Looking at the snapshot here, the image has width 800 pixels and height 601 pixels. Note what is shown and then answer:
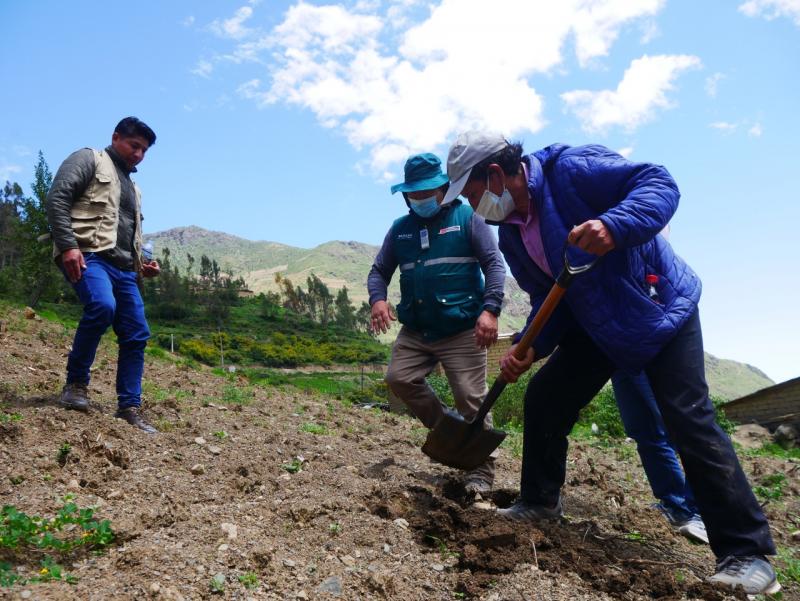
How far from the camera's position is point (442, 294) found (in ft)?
13.5

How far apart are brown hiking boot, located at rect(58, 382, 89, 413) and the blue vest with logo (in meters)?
2.26

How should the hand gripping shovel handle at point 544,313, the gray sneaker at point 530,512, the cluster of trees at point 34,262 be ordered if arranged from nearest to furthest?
the hand gripping shovel handle at point 544,313 → the gray sneaker at point 530,512 → the cluster of trees at point 34,262

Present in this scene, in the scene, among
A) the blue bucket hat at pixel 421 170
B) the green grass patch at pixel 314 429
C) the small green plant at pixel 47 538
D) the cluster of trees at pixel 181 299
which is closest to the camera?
the small green plant at pixel 47 538

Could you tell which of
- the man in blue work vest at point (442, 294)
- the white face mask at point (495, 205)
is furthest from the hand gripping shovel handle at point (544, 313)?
the man in blue work vest at point (442, 294)

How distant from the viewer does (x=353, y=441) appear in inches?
216

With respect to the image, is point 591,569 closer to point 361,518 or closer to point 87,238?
point 361,518

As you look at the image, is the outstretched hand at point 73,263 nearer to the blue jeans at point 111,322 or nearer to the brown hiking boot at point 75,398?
the blue jeans at point 111,322

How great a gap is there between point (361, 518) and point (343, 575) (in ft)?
1.88

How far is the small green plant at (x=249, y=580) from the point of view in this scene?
2.21 meters

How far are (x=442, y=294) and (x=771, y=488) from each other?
12.0 feet

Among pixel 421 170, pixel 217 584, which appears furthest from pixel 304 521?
pixel 421 170

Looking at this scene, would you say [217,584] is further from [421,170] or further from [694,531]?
[421,170]

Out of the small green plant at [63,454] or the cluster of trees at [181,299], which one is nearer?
the small green plant at [63,454]

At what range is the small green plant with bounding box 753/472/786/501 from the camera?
16.9 feet
